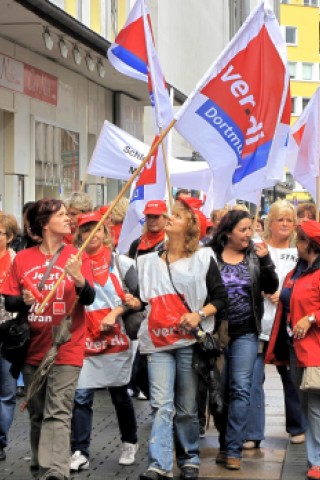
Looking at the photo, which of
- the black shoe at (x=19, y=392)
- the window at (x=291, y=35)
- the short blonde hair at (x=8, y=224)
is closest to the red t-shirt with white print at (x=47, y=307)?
the short blonde hair at (x=8, y=224)

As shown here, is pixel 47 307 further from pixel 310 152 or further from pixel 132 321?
pixel 310 152

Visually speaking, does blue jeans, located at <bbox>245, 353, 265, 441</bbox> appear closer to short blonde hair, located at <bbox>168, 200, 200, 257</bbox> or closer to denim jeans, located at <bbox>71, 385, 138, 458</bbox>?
denim jeans, located at <bbox>71, 385, 138, 458</bbox>

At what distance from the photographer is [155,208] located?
1098 centimetres

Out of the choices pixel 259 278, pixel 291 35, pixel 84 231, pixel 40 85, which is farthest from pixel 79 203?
pixel 291 35

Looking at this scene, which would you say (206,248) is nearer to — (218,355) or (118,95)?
(218,355)

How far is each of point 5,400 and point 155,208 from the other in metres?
2.69

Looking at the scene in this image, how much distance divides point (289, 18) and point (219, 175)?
78.9 metres

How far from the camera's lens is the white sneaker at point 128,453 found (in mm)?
8711

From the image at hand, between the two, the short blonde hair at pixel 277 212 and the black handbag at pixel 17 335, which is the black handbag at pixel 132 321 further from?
the short blonde hair at pixel 277 212

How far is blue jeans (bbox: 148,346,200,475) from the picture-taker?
26.2 feet

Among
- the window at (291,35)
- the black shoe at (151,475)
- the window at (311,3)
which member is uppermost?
the window at (311,3)

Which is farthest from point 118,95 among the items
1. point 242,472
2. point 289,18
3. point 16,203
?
point 289,18

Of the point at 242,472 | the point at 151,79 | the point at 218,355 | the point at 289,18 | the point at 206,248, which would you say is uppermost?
the point at 289,18

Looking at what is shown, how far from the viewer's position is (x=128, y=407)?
875 centimetres
